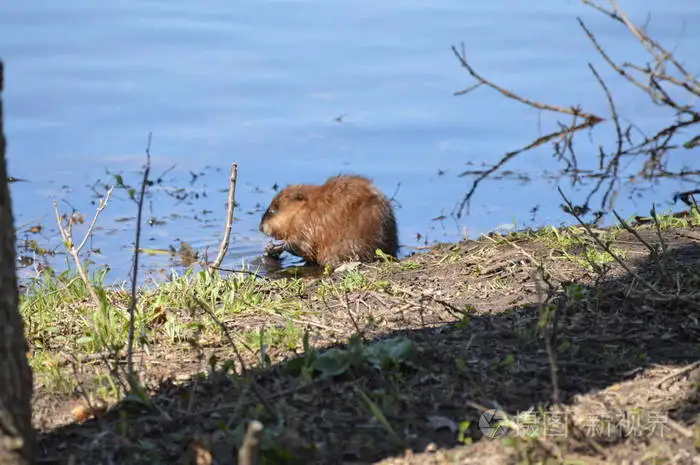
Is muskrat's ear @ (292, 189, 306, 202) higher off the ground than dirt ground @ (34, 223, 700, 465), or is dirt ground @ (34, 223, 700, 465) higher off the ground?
dirt ground @ (34, 223, 700, 465)

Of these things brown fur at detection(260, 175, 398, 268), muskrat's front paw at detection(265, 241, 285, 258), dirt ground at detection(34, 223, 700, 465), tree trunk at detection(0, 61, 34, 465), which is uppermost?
tree trunk at detection(0, 61, 34, 465)

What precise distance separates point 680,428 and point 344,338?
1.66m

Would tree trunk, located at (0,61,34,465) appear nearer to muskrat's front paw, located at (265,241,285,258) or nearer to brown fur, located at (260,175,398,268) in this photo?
brown fur, located at (260,175,398,268)

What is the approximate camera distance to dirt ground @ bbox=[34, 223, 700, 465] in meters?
3.61

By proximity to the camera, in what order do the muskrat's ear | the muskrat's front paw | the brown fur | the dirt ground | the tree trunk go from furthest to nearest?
the muskrat's front paw < the muskrat's ear < the brown fur < the dirt ground < the tree trunk

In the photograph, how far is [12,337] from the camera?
327 cm


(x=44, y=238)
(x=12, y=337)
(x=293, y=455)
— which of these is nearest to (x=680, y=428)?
(x=293, y=455)

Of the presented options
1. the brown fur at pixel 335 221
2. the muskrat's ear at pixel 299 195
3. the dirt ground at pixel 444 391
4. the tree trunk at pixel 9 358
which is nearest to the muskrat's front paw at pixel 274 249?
the brown fur at pixel 335 221

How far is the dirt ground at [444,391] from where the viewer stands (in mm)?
3613

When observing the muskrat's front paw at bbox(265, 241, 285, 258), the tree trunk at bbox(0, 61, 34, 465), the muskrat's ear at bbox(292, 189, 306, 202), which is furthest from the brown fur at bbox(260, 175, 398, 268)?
the tree trunk at bbox(0, 61, 34, 465)

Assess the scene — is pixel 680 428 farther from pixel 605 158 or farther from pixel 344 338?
pixel 605 158

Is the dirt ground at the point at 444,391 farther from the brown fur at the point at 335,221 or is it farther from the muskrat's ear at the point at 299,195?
the muskrat's ear at the point at 299,195

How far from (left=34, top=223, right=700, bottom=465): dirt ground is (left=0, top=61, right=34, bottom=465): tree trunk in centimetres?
44

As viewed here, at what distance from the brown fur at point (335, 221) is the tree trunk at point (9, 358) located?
15.5ft
